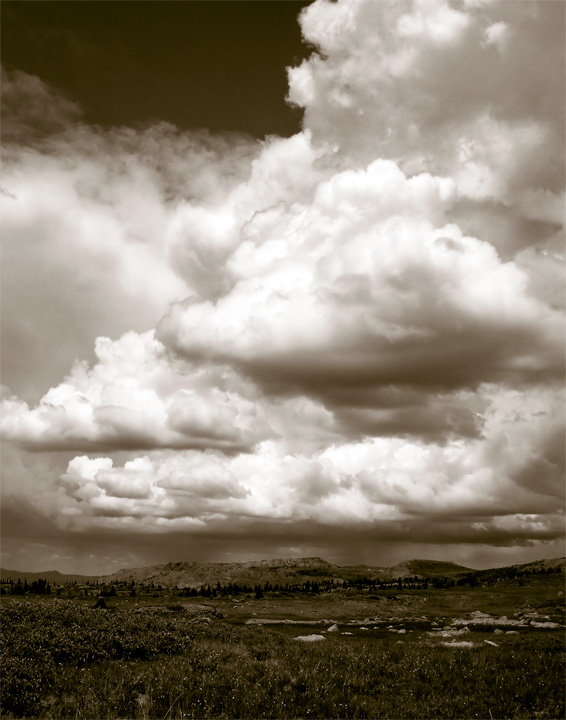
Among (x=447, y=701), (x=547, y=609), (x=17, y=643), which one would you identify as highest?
→ (x=17, y=643)

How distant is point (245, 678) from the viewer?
762 inches

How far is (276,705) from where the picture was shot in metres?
17.1

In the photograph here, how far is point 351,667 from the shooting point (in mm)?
21500

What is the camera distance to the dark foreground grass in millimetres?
16859

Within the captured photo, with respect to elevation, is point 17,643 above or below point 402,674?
above

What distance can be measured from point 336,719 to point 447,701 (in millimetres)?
4237

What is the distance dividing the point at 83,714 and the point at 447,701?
38.3ft

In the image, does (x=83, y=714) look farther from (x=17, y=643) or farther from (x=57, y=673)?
(x=17, y=643)

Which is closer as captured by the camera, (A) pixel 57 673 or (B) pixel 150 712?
(B) pixel 150 712

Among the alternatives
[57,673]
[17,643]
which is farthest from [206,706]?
[17,643]

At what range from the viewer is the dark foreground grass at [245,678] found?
1686cm

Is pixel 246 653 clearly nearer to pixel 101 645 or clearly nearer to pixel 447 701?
pixel 101 645

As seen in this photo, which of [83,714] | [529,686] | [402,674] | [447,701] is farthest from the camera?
[402,674]

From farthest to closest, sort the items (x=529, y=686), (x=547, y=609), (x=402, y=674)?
(x=547, y=609) → (x=402, y=674) → (x=529, y=686)
